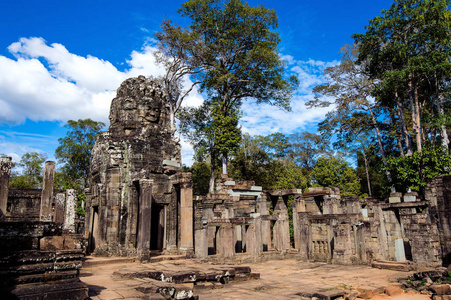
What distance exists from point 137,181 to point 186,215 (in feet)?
9.19

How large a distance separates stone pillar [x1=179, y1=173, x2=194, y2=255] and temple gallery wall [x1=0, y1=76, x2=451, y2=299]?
5 cm

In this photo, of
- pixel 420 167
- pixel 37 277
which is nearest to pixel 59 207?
pixel 37 277

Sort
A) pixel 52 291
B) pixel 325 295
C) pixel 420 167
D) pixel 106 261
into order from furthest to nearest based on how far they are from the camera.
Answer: pixel 420 167 → pixel 106 261 → pixel 325 295 → pixel 52 291

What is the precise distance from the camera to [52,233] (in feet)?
18.0

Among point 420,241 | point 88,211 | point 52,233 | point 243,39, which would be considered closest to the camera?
point 52,233

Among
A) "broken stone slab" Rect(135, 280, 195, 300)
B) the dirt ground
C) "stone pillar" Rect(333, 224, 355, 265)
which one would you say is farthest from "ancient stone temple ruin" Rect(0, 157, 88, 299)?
"stone pillar" Rect(333, 224, 355, 265)

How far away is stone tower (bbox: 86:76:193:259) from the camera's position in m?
14.5

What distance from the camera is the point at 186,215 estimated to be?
48.0 feet

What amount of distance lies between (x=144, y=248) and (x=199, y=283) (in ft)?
18.1

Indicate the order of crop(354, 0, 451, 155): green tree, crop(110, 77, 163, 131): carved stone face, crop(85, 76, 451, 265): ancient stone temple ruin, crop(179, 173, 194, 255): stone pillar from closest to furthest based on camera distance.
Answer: crop(85, 76, 451, 265): ancient stone temple ruin
crop(179, 173, 194, 255): stone pillar
crop(110, 77, 163, 131): carved stone face
crop(354, 0, 451, 155): green tree

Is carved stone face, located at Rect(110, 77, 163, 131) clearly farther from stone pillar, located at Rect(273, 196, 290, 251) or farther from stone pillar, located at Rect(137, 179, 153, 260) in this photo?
stone pillar, located at Rect(273, 196, 290, 251)

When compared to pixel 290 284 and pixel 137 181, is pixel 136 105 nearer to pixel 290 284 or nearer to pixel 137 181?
pixel 137 181

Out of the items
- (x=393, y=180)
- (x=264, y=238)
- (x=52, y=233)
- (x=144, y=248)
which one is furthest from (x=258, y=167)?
(x=52, y=233)

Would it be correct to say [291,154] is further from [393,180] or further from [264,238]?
[264,238]
